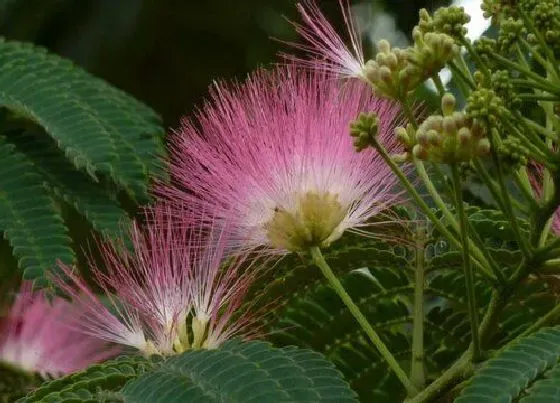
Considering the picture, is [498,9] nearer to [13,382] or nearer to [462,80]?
[462,80]

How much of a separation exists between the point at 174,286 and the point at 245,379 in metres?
0.54

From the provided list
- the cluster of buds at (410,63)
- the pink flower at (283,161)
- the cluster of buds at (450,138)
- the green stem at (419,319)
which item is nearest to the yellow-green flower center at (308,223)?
the pink flower at (283,161)

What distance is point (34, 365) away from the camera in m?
2.69

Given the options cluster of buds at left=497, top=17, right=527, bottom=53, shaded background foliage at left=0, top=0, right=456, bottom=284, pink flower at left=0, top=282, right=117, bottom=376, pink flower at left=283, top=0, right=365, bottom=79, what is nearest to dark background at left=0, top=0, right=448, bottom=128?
shaded background foliage at left=0, top=0, right=456, bottom=284

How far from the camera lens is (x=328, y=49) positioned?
2070 millimetres

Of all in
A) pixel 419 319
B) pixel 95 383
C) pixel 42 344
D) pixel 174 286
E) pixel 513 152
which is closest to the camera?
pixel 513 152

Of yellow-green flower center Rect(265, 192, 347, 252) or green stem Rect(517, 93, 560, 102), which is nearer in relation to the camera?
green stem Rect(517, 93, 560, 102)

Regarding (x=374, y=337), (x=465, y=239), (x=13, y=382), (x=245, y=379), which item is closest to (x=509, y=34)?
(x=465, y=239)

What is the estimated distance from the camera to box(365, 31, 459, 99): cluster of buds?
5.48 ft

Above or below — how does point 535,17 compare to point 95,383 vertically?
above

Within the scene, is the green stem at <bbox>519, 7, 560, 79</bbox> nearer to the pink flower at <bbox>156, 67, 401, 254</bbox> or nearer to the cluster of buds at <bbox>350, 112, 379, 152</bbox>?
the cluster of buds at <bbox>350, 112, 379, 152</bbox>

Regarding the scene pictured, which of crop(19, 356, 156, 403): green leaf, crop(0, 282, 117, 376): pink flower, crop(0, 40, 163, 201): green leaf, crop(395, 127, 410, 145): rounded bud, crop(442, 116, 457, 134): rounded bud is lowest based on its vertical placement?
crop(0, 282, 117, 376): pink flower

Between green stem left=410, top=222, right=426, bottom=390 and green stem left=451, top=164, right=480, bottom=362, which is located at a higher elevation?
green stem left=451, top=164, right=480, bottom=362

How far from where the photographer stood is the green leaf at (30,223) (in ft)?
6.81
